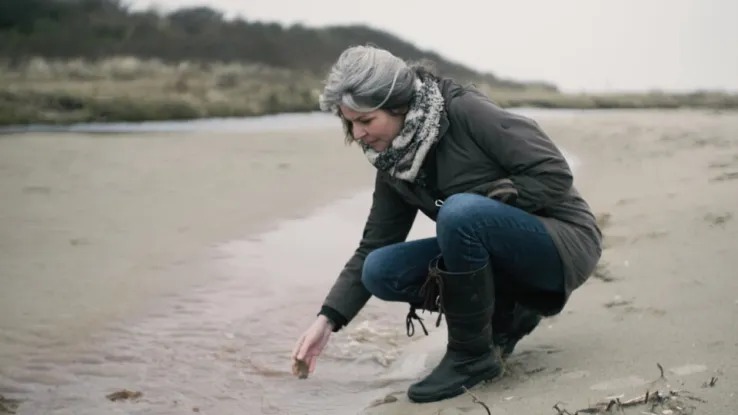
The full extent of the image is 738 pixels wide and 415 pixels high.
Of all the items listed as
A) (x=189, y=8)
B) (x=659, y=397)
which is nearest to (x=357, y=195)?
(x=659, y=397)

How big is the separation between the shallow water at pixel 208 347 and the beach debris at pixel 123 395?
0.09 feet

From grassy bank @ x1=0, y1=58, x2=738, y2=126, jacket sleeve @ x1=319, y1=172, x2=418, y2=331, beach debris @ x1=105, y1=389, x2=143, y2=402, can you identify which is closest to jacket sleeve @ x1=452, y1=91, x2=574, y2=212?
jacket sleeve @ x1=319, y1=172, x2=418, y2=331

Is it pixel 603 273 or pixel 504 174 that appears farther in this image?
pixel 603 273

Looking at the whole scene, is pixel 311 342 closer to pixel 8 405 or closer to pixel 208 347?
pixel 208 347

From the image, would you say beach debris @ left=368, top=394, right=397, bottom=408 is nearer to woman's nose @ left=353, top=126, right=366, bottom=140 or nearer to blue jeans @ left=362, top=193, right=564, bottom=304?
blue jeans @ left=362, top=193, right=564, bottom=304

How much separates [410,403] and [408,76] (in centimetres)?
101

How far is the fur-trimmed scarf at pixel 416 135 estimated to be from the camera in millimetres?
2393

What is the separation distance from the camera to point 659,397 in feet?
6.74

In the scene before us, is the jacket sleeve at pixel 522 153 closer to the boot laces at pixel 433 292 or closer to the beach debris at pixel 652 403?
the boot laces at pixel 433 292

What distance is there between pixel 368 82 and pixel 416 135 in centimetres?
21

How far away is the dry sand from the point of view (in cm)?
225

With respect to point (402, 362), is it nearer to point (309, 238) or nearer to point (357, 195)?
point (309, 238)

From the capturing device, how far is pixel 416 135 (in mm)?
Answer: 2398

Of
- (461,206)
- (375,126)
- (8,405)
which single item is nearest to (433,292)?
(461,206)
